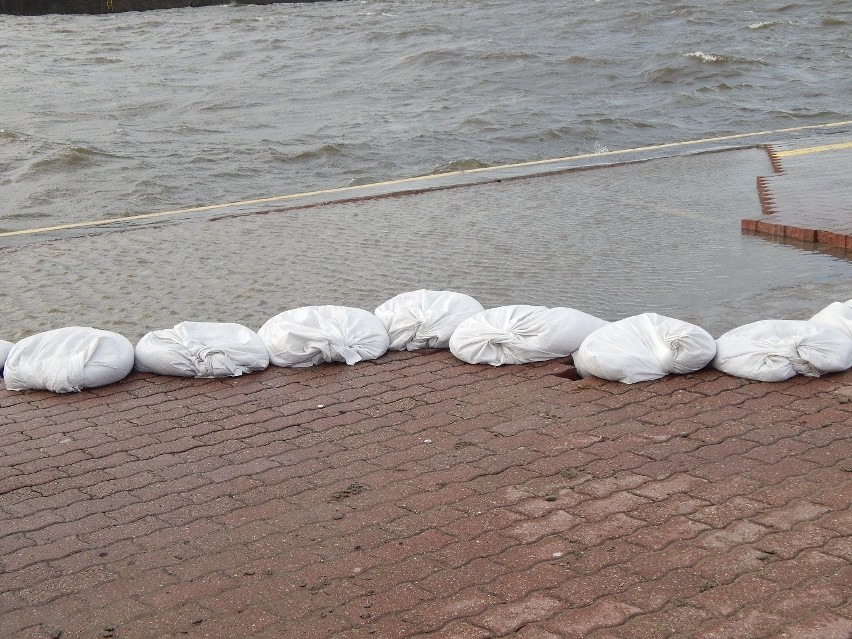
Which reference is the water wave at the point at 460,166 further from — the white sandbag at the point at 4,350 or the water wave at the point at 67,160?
the white sandbag at the point at 4,350

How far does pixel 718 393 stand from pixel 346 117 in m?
13.2

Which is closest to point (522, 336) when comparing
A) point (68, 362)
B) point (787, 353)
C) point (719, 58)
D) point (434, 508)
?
point (787, 353)

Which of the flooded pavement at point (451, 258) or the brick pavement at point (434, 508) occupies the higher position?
the brick pavement at point (434, 508)

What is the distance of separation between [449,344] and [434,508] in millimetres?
1638

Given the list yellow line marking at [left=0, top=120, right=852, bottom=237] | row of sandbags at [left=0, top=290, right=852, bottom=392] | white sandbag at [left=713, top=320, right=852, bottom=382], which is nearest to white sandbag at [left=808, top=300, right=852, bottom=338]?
row of sandbags at [left=0, top=290, right=852, bottom=392]

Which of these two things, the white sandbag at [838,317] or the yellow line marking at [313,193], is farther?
the yellow line marking at [313,193]

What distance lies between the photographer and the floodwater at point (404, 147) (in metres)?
6.05

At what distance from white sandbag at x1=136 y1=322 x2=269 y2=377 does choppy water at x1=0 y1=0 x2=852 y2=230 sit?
247 inches

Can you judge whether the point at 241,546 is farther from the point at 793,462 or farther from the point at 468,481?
the point at 793,462

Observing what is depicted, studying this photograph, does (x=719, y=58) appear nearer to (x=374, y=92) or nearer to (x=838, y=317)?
(x=374, y=92)

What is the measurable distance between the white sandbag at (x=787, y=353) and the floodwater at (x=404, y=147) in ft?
2.45

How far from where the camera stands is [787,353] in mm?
4090

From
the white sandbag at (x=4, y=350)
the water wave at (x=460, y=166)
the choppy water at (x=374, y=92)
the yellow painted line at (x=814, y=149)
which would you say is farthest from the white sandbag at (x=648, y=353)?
the water wave at (x=460, y=166)

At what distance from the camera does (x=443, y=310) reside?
16.0 ft
